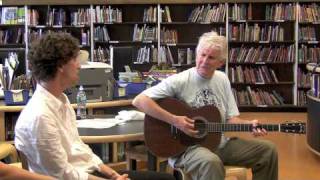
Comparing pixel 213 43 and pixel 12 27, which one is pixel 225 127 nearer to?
pixel 213 43

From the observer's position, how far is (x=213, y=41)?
302 cm

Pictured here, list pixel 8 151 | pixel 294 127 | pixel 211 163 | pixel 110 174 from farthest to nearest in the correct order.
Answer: pixel 8 151 → pixel 294 127 → pixel 211 163 → pixel 110 174

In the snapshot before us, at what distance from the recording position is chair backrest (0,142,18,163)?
3.35m

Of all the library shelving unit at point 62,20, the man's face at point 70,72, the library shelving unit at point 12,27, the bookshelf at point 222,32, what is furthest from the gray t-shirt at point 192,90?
the library shelving unit at point 12,27

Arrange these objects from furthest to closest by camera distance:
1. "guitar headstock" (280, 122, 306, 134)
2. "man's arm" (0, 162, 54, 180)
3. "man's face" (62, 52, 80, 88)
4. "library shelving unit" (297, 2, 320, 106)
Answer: "library shelving unit" (297, 2, 320, 106) < "guitar headstock" (280, 122, 306, 134) < "man's face" (62, 52, 80, 88) < "man's arm" (0, 162, 54, 180)

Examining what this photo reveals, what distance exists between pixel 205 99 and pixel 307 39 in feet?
17.4

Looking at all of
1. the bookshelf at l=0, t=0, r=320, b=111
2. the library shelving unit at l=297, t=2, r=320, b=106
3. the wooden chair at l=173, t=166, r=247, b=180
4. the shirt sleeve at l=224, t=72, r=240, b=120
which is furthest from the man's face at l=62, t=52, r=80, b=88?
the library shelving unit at l=297, t=2, r=320, b=106

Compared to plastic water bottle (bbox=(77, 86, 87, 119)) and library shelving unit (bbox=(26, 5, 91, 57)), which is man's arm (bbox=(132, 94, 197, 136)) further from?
library shelving unit (bbox=(26, 5, 91, 57))

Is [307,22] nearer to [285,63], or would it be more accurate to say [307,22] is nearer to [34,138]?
[285,63]

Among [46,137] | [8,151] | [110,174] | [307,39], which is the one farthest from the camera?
[307,39]

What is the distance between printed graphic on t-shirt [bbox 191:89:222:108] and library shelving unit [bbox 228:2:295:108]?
4984 millimetres

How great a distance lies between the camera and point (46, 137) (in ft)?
6.38

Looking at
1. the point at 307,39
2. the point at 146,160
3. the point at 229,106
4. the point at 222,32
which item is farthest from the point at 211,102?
the point at 307,39

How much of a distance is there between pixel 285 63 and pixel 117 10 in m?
2.76
